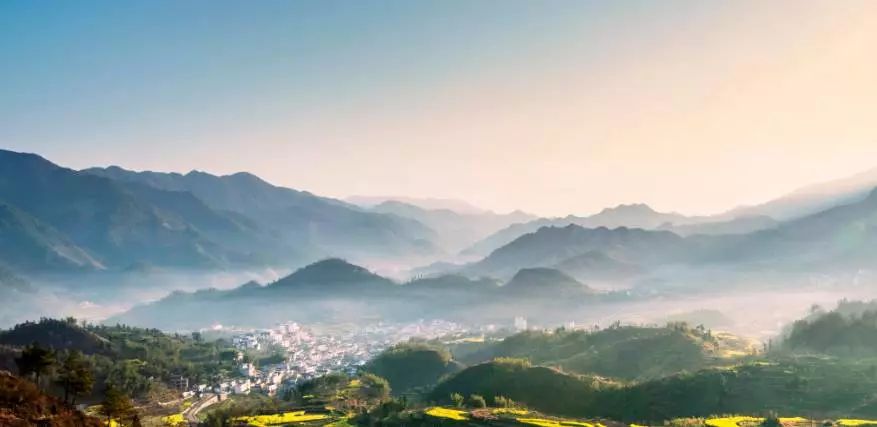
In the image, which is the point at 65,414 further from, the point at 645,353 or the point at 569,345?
the point at 569,345

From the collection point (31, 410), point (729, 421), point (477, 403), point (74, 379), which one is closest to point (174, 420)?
point (74, 379)

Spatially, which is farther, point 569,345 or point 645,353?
point 569,345

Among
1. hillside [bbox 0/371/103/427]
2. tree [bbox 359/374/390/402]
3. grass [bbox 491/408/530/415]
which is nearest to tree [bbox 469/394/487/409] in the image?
grass [bbox 491/408/530/415]

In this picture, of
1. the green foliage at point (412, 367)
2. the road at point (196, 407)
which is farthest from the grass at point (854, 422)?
the green foliage at point (412, 367)

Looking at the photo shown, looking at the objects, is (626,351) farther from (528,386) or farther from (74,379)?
(74,379)

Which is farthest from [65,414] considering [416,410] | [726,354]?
[726,354]
